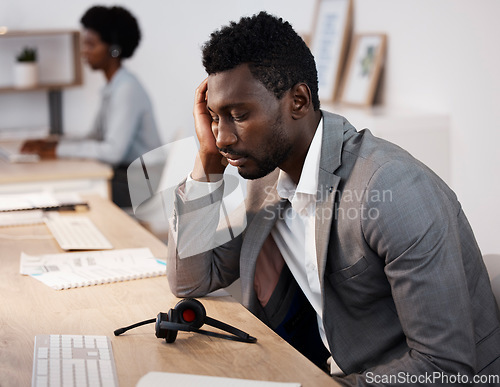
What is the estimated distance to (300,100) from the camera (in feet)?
4.56

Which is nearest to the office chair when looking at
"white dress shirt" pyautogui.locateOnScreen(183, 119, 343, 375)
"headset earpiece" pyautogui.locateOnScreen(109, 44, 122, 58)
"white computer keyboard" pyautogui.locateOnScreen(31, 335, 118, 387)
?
"white dress shirt" pyautogui.locateOnScreen(183, 119, 343, 375)

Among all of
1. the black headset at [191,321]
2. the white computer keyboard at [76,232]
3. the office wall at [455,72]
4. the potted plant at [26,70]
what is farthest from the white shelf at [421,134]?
the potted plant at [26,70]

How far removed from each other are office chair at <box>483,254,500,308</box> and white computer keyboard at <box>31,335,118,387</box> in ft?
2.47

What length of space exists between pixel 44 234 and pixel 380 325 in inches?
47.3

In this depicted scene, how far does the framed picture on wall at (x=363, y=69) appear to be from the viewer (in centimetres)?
311

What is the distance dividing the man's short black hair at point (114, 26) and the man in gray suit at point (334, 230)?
2.61 metres

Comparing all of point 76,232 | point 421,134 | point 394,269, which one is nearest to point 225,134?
point 394,269

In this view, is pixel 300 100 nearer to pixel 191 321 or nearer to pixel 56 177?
pixel 191 321

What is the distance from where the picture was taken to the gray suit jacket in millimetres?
1205

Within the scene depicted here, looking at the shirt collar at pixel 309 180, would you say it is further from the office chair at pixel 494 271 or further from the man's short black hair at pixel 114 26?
the man's short black hair at pixel 114 26

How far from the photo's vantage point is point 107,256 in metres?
1.88

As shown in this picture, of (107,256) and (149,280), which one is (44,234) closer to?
(107,256)

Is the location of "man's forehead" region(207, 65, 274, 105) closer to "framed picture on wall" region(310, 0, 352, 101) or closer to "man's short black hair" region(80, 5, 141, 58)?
"framed picture on wall" region(310, 0, 352, 101)

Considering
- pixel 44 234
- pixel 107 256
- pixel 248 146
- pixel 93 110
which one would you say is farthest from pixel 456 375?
pixel 93 110
